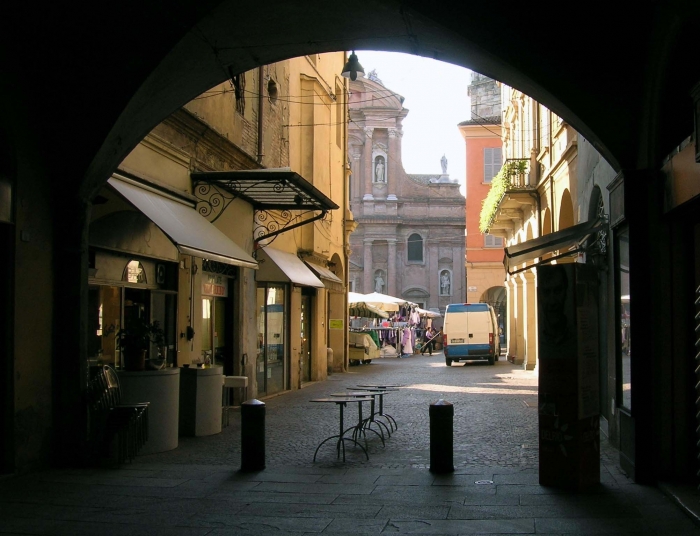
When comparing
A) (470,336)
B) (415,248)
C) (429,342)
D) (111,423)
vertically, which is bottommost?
(429,342)

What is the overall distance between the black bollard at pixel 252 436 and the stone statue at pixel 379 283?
2033 inches

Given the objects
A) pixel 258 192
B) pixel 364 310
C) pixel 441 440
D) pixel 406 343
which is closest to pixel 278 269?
pixel 258 192

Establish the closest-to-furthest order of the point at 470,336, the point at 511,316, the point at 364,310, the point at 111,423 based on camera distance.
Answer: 1. the point at 111,423
2. the point at 470,336
3. the point at 511,316
4. the point at 364,310

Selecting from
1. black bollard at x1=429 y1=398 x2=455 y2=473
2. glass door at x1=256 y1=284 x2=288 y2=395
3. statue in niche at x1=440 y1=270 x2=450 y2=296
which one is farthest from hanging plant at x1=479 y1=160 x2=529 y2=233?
statue in niche at x1=440 y1=270 x2=450 y2=296

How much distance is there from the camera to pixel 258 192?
1567 centimetres

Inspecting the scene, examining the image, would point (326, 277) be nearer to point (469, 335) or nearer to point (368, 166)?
point (469, 335)

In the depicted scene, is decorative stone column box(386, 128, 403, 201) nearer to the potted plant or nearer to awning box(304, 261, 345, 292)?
awning box(304, 261, 345, 292)

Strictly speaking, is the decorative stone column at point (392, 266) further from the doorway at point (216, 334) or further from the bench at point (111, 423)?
the bench at point (111, 423)

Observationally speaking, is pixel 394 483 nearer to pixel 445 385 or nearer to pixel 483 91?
pixel 445 385

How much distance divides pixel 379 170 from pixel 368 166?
39.3 inches

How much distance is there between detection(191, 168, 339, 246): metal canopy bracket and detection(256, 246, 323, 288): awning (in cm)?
44

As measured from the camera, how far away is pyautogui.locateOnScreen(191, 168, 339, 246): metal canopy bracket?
13.5 m

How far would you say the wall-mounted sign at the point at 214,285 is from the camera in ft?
47.4

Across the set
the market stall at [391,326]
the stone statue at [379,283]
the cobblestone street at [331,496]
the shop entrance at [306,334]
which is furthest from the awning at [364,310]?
the cobblestone street at [331,496]
